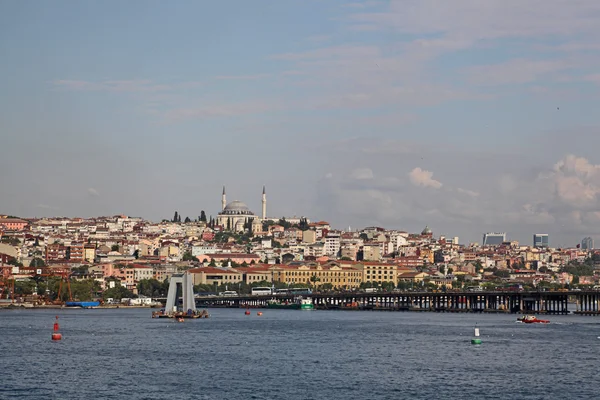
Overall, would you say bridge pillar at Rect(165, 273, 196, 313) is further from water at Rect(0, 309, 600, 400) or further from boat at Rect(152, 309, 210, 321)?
water at Rect(0, 309, 600, 400)

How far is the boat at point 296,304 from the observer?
438 ft

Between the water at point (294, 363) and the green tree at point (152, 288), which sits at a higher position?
the green tree at point (152, 288)

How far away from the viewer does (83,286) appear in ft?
462

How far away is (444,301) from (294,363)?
276 ft

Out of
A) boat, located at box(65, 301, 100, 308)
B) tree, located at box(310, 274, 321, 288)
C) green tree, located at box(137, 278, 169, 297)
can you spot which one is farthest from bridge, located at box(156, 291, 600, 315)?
tree, located at box(310, 274, 321, 288)

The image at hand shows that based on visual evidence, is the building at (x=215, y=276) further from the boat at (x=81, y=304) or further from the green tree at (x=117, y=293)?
the boat at (x=81, y=304)

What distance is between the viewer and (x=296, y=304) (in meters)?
136

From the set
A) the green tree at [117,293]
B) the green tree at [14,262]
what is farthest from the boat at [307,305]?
the green tree at [14,262]

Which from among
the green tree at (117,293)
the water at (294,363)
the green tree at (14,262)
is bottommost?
the water at (294,363)

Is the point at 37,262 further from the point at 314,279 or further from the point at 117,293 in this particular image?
the point at 314,279

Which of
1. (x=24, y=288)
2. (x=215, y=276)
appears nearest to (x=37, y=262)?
(x=215, y=276)

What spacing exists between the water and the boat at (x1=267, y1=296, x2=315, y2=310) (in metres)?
52.4

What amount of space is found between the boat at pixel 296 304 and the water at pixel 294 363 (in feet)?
172

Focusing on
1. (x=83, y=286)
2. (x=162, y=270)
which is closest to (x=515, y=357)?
(x=83, y=286)
